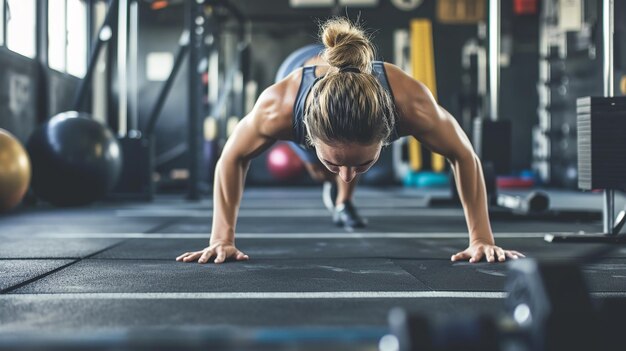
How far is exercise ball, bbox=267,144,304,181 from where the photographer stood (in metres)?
6.94

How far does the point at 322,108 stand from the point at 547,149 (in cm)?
588

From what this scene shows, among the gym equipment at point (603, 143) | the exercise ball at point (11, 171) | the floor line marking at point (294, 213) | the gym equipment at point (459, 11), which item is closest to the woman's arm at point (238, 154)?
the gym equipment at point (603, 143)

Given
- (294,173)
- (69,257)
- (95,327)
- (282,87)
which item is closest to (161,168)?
(294,173)

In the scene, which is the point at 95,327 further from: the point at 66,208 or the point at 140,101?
the point at 140,101

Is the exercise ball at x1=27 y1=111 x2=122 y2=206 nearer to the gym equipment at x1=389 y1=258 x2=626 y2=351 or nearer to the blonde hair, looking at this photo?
the blonde hair

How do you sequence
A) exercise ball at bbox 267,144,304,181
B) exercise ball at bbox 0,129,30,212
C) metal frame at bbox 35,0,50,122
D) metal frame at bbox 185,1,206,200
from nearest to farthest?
exercise ball at bbox 0,129,30,212, metal frame at bbox 185,1,206,200, metal frame at bbox 35,0,50,122, exercise ball at bbox 267,144,304,181

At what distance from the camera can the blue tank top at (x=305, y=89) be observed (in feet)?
5.30

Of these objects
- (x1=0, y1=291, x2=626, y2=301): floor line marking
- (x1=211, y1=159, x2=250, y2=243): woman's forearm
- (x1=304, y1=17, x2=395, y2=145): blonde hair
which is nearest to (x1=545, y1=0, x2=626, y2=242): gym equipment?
(x1=0, y1=291, x2=626, y2=301): floor line marking

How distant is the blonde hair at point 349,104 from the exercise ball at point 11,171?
2.18 m

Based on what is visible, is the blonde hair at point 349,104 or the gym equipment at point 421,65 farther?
the gym equipment at point 421,65

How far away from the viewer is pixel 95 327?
109cm

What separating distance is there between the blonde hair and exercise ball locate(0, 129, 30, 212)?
218 cm

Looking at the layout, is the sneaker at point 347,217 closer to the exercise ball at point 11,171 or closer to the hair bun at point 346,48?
the hair bun at point 346,48

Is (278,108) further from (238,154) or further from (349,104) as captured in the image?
(349,104)
